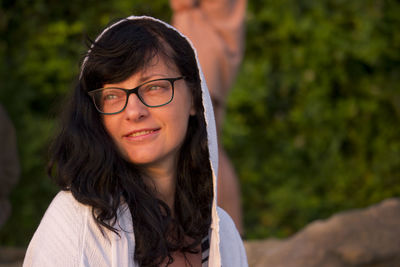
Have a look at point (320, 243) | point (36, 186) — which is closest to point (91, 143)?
point (320, 243)

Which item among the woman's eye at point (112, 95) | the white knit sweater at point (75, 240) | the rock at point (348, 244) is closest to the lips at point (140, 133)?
the woman's eye at point (112, 95)

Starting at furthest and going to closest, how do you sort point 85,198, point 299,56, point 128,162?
point 299,56 → point 128,162 → point 85,198

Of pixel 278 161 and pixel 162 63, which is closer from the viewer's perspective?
pixel 162 63

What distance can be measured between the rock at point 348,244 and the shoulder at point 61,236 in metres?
1.93

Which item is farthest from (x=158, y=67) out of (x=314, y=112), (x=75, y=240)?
(x=314, y=112)

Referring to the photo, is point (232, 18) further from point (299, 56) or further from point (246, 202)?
point (246, 202)

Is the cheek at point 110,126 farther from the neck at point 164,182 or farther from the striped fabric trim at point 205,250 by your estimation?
the striped fabric trim at point 205,250

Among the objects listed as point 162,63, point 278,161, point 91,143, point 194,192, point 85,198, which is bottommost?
point 278,161

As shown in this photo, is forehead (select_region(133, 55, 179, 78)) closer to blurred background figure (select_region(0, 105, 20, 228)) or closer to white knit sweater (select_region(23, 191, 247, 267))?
white knit sweater (select_region(23, 191, 247, 267))

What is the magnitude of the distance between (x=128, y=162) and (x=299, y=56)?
4.31m

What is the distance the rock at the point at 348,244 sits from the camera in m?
3.42

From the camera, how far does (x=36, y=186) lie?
18.7ft

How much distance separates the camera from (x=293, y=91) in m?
6.32

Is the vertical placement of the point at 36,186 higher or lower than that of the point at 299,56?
lower
